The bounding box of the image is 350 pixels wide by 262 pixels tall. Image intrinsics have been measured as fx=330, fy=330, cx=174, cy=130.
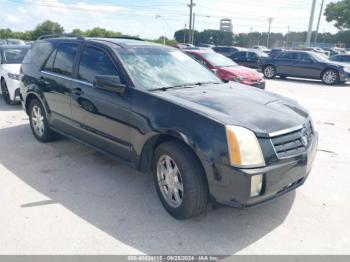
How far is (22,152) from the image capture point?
17.2ft

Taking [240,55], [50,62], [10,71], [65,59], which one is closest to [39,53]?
[50,62]

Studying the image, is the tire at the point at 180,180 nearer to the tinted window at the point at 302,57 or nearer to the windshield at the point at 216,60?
the windshield at the point at 216,60

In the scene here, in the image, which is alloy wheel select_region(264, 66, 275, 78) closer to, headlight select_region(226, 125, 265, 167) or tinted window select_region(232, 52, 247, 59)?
tinted window select_region(232, 52, 247, 59)

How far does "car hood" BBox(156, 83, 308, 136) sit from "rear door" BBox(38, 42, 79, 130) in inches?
69.2

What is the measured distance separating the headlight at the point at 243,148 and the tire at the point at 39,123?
3.61 m

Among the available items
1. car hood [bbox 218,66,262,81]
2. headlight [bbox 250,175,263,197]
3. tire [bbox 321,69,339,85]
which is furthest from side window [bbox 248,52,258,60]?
headlight [bbox 250,175,263,197]

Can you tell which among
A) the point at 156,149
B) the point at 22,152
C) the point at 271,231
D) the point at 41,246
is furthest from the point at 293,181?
the point at 22,152

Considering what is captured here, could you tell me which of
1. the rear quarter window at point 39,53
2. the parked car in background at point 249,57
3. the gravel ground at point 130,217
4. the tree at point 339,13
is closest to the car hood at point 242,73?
the gravel ground at point 130,217

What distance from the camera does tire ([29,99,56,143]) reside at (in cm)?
546

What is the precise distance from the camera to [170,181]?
11.0 feet

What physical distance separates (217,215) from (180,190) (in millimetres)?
529

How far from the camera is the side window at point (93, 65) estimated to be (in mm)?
4035

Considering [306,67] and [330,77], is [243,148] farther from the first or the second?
[306,67]

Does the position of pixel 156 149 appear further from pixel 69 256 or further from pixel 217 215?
pixel 69 256
